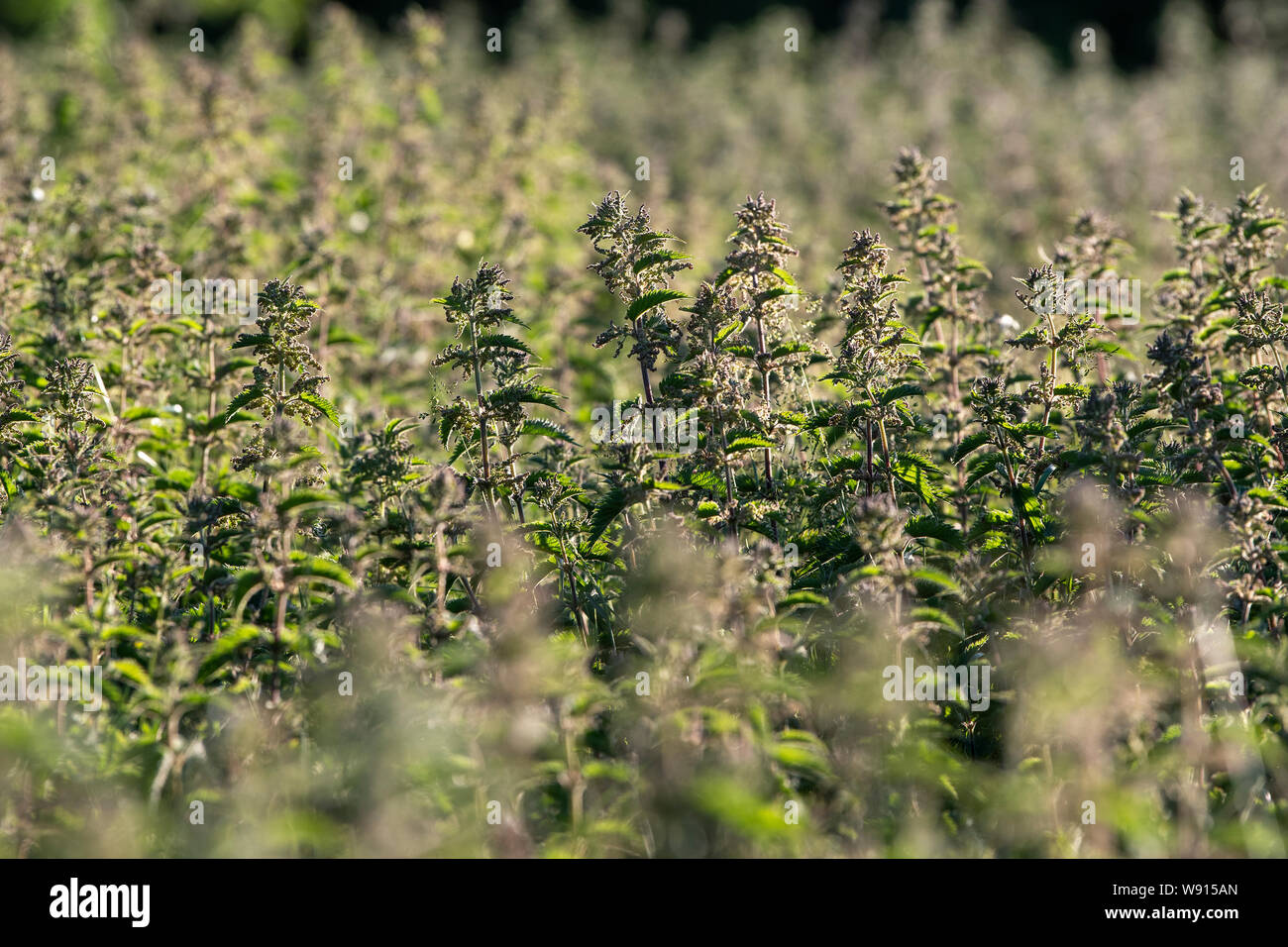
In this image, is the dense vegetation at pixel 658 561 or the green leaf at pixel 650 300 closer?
the dense vegetation at pixel 658 561

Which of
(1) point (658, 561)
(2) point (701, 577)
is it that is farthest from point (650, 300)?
(2) point (701, 577)

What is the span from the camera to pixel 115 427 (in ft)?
16.5

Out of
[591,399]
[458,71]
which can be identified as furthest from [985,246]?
[458,71]

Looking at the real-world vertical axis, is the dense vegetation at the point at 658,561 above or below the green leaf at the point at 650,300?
below

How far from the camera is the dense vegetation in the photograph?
141 inches

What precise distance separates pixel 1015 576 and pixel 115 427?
413cm

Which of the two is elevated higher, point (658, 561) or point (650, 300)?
point (650, 300)

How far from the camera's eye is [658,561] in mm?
4293

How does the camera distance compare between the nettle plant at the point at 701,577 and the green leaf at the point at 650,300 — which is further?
the green leaf at the point at 650,300

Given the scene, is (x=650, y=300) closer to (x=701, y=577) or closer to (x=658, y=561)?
(x=658, y=561)

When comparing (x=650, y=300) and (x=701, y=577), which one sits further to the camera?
(x=650, y=300)

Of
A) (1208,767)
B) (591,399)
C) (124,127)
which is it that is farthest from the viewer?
(124,127)

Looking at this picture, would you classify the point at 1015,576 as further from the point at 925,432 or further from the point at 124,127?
the point at 124,127

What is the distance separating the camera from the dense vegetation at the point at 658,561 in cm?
358
